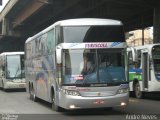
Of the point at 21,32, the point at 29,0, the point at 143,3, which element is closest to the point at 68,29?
the point at 143,3

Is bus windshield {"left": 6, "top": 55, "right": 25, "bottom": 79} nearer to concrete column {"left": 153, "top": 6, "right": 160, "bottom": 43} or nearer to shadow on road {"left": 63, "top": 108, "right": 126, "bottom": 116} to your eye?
concrete column {"left": 153, "top": 6, "right": 160, "bottom": 43}

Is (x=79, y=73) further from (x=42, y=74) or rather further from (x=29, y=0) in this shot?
(x=29, y=0)

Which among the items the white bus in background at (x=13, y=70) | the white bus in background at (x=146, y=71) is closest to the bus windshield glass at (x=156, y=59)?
the white bus in background at (x=146, y=71)

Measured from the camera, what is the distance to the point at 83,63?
1568 centimetres

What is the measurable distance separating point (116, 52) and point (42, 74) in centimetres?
518

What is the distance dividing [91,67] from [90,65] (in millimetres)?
72

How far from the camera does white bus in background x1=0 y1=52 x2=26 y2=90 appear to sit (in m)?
34.2

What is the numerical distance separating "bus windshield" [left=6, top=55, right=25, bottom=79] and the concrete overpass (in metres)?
4.63

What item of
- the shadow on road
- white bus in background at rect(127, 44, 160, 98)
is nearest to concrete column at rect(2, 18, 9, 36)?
white bus in background at rect(127, 44, 160, 98)

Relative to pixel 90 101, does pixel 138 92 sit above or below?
below

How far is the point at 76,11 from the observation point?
3828cm

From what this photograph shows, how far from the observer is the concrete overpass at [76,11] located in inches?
1346

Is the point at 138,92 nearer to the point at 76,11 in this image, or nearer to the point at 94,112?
the point at 94,112

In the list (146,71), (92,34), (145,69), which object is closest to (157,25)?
(145,69)
